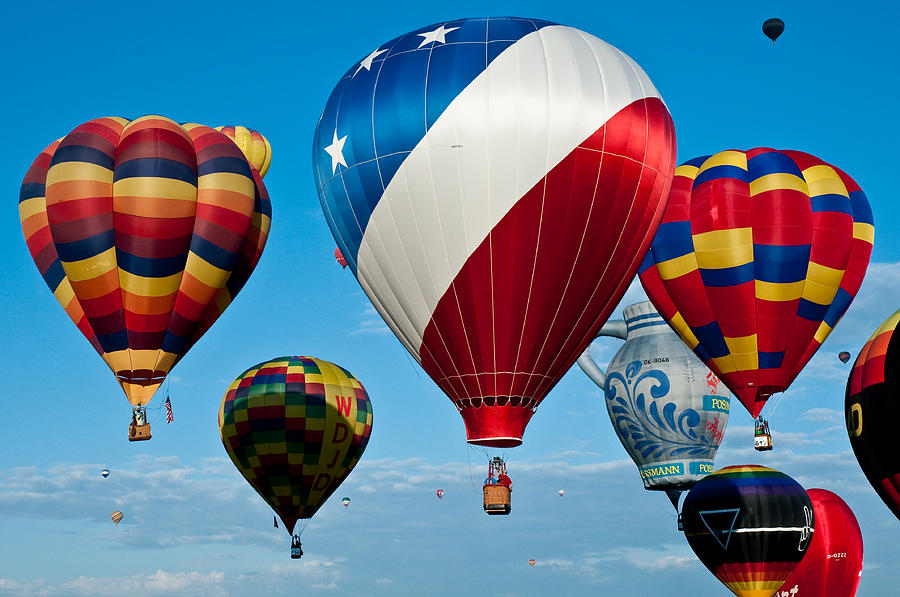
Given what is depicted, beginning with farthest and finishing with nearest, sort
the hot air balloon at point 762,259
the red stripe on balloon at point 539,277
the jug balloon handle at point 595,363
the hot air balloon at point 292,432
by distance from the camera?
the jug balloon handle at point 595,363 → the hot air balloon at point 292,432 → the hot air balloon at point 762,259 → the red stripe on balloon at point 539,277

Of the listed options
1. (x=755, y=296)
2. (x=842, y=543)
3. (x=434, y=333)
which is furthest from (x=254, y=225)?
(x=842, y=543)

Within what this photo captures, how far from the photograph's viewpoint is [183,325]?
873 inches

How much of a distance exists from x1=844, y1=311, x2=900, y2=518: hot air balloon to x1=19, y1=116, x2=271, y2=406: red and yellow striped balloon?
10467 mm

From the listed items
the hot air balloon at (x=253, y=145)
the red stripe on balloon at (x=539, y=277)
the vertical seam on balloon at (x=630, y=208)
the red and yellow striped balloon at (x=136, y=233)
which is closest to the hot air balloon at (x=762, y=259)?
the vertical seam on balloon at (x=630, y=208)

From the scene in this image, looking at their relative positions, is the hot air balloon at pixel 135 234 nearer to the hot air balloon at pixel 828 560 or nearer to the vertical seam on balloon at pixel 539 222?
the vertical seam on balloon at pixel 539 222

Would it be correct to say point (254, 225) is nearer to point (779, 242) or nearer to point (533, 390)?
point (533, 390)

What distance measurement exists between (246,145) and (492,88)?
1101 centimetres

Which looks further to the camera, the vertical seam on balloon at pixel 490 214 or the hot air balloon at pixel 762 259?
the hot air balloon at pixel 762 259

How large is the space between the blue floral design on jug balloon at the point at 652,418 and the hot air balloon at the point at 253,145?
390 inches

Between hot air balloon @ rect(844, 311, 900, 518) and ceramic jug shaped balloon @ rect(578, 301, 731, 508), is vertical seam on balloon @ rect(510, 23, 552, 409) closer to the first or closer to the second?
hot air balloon @ rect(844, 311, 900, 518)

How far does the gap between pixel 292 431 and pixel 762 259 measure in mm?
10515

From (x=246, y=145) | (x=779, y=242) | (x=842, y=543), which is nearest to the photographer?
(x=779, y=242)

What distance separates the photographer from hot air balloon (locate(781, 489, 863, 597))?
26.5 meters

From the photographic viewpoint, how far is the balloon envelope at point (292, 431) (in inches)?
1113
